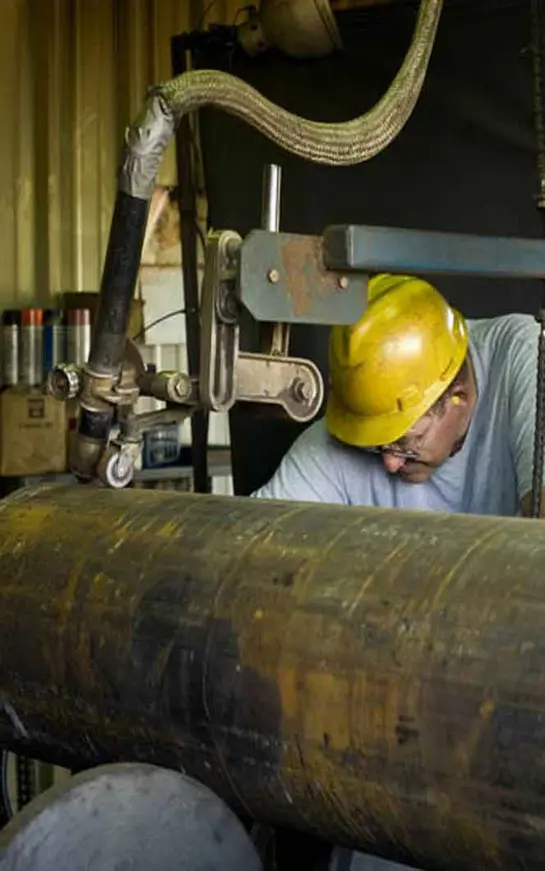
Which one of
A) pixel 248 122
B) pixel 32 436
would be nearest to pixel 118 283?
pixel 248 122

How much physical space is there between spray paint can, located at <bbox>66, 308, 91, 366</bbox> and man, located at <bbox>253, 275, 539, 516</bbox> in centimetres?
127

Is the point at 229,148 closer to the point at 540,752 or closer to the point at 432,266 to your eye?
the point at 432,266

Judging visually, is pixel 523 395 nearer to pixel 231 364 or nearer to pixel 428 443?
pixel 428 443

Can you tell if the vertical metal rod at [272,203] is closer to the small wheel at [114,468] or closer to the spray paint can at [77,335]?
the small wheel at [114,468]

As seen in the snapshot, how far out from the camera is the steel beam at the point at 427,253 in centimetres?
123

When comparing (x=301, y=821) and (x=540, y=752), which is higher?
(x=540, y=752)

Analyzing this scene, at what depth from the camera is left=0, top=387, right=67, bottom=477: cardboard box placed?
312cm

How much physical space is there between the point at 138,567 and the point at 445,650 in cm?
31

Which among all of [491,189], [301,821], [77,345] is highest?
[491,189]

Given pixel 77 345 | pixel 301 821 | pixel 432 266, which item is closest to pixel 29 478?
pixel 77 345

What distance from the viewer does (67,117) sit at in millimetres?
3484

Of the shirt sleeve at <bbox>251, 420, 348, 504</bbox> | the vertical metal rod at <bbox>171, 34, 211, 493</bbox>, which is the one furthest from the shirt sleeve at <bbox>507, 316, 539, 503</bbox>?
the vertical metal rod at <bbox>171, 34, 211, 493</bbox>

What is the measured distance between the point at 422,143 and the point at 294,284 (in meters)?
1.25

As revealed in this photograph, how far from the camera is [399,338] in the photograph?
1840 millimetres
